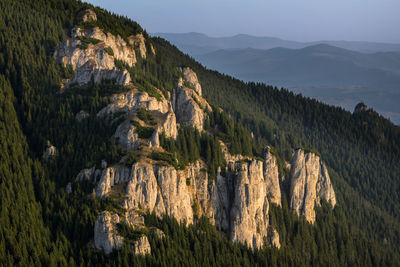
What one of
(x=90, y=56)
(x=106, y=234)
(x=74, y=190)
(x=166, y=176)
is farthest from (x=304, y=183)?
(x=106, y=234)

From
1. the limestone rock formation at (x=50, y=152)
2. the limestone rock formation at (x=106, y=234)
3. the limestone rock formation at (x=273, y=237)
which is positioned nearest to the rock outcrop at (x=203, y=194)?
the limestone rock formation at (x=273, y=237)

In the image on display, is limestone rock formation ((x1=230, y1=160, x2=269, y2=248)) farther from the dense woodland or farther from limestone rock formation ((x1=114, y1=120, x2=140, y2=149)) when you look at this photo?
limestone rock formation ((x1=114, y1=120, x2=140, y2=149))

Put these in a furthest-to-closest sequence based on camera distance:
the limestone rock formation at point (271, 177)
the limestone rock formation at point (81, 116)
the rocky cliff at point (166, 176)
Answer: the limestone rock formation at point (271, 177)
the limestone rock formation at point (81, 116)
the rocky cliff at point (166, 176)

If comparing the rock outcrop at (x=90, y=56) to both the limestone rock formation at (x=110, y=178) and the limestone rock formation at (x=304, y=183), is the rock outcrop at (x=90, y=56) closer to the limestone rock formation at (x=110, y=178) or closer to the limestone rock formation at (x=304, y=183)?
the limestone rock formation at (x=110, y=178)

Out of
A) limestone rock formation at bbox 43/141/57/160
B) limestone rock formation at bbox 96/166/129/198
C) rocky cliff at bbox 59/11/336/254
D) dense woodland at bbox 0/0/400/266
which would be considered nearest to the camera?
dense woodland at bbox 0/0/400/266

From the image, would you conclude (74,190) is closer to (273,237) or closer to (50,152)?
(50,152)

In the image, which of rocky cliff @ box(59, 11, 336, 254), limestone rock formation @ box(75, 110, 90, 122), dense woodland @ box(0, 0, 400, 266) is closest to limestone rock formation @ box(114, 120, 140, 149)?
rocky cliff @ box(59, 11, 336, 254)

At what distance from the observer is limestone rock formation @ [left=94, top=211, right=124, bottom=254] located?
11256cm

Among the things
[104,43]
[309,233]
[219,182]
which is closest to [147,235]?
[219,182]

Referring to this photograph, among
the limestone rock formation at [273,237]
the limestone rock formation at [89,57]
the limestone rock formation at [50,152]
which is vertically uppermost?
the limestone rock formation at [89,57]

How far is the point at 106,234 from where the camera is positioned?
113 meters

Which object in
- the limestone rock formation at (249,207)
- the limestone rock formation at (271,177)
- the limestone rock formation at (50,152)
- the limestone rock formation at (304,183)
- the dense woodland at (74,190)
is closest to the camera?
the dense woodland at (74,190)

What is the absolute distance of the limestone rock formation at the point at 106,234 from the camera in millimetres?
112562

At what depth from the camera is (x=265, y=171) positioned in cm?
16712
